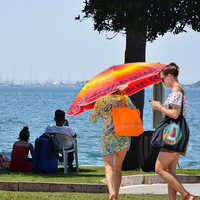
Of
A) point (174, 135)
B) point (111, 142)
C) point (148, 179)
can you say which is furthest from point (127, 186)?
point (174, 135)

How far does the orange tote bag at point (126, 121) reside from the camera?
6.27 m

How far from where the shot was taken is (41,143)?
9.12m

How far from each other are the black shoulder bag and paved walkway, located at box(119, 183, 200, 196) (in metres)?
2.72

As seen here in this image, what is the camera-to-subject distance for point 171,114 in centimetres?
547

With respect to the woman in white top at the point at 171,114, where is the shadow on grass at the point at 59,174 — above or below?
below

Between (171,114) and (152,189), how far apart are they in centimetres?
332

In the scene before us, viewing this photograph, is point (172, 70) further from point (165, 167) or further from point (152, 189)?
point (152, 189)

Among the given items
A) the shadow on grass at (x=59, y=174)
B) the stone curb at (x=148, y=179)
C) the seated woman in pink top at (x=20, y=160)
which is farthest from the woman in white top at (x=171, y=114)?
the seated woman in pink top at (x=20, y=160)

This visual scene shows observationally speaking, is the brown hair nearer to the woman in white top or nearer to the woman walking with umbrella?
the woman in white top

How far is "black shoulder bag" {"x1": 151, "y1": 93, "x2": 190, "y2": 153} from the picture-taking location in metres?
5.47

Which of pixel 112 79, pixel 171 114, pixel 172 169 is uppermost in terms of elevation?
pixel 112 79

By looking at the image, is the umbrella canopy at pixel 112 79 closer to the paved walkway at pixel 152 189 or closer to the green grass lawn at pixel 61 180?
the green grass lawn at pixel 61 180

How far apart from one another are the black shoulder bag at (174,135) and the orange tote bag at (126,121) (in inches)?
30.0

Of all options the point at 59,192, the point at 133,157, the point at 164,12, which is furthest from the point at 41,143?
the point at 164,12
